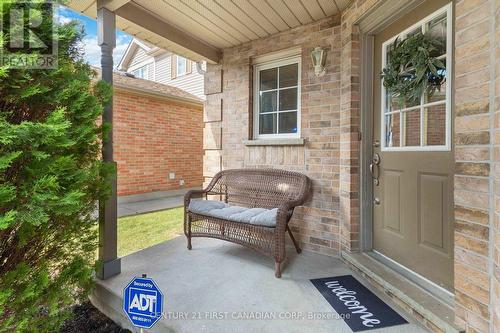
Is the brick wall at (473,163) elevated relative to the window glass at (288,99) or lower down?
lower down

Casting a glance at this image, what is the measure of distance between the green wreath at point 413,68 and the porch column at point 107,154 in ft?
7.97

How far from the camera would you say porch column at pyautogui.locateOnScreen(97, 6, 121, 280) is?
7.73 ft

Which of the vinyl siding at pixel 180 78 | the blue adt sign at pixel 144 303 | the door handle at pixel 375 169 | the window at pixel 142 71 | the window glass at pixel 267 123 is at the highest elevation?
the window at pixel 142 71

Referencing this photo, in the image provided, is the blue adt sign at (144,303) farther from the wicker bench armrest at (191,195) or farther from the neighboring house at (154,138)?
the neighboring house at (154,138)

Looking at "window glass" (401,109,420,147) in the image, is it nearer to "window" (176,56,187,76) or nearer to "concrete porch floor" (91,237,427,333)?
"concrete porch floor" (91,237,427,333)

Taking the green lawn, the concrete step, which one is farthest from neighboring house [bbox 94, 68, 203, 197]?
the concrete step

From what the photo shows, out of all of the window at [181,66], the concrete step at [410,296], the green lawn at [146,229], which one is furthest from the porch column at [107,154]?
the window at [181,66]

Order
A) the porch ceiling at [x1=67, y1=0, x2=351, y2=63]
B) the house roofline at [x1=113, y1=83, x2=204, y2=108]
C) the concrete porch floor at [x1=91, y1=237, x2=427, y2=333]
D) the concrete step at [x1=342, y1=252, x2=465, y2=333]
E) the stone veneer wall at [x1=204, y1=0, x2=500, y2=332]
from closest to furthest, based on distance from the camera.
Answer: the stone veneer wall at [x1=204, y1=0, x2=500, y2=332] < the concrete step at [x1=342, y1=252, x2=465, y2=333] < the concrete porch floor at [x1=91, y1=237, x2=427, y2=333] < the porch ceiling at [x1=67, y1=0, x2=351, y2=63] < the house roofline at [x1=113, y1=83, x2=204, y2=108]

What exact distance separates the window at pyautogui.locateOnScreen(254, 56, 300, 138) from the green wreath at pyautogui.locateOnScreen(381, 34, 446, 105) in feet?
3.89

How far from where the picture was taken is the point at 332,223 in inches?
118

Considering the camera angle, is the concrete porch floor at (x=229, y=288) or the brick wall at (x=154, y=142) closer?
the concrete porch floor at (x=229, y=288)

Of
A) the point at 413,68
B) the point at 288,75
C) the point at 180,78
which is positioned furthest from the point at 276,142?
the point at 180,78

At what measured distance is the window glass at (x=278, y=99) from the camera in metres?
3.47

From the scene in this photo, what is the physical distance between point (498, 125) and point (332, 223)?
6.43ft
